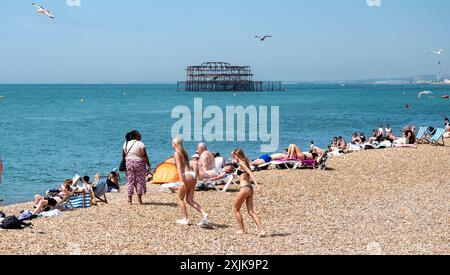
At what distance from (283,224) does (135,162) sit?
275 cm

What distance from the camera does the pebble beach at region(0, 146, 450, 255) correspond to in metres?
7.54

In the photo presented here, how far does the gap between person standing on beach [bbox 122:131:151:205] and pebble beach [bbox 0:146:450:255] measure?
0.36 metres

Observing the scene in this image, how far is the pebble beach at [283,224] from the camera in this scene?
7.54m

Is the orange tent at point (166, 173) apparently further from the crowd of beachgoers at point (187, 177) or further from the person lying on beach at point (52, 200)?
the person lying on beach at point (52, 200)

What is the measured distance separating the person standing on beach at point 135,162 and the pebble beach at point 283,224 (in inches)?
14.0

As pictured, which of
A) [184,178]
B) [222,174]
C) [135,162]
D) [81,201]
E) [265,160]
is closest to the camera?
[184,178]

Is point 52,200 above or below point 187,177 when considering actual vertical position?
below

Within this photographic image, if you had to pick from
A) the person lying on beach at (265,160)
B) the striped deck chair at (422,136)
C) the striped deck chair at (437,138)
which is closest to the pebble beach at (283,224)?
the person lying on beach at (265,160)

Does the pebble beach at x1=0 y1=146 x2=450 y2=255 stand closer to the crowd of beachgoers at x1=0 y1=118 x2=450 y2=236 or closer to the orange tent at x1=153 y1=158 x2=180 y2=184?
the crowd of beachgoers at x1=0 y1=118 x2=450 y2=236

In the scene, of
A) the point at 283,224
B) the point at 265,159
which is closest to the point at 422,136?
the point at 265,159

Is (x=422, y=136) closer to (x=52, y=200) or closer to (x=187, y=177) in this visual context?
(x=52, y=200)

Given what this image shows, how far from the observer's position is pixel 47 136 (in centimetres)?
3672

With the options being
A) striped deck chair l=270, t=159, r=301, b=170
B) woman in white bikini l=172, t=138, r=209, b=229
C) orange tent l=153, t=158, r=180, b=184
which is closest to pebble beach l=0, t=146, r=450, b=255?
woman in white bikini l=172, t=138, r=209, b=229

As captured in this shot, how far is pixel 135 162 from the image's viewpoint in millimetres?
10117
